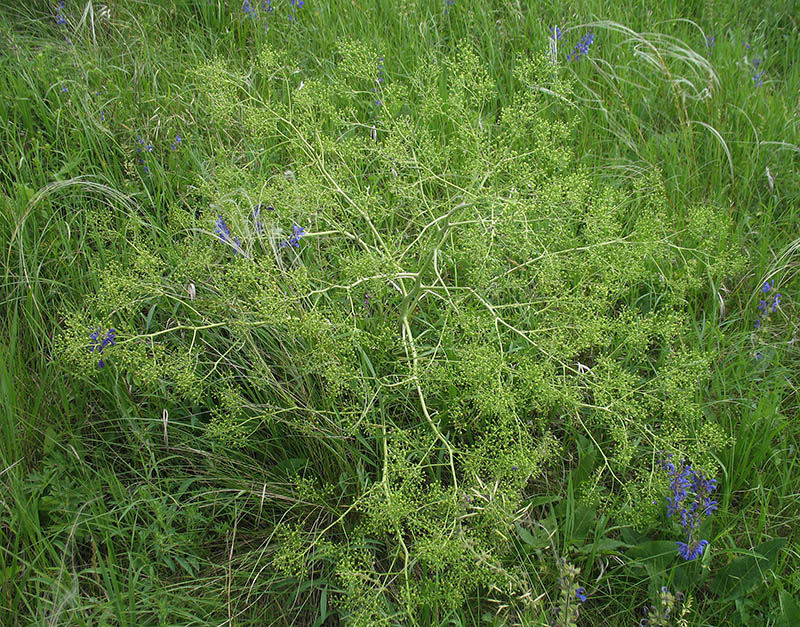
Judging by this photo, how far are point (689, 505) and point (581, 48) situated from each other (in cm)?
237

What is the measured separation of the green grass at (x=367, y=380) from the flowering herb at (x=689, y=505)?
0.04 m

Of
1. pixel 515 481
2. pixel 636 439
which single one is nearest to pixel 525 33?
pixel 636 439

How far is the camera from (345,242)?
262 centimetres

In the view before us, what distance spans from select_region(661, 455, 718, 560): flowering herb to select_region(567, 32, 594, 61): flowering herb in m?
2.23

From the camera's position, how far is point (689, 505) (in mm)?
2152

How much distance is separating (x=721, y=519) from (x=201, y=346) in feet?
5.92

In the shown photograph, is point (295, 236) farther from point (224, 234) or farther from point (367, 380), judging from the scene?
point (367, 380)

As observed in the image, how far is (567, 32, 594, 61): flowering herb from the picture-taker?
11.5 feet

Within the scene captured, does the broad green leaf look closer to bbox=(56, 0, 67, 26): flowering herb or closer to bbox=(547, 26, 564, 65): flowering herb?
bbox=(547, 26, 564, 65): flowering herb

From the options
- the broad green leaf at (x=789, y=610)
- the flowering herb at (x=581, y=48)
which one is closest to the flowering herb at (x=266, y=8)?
the flowering herb at (x=581, y=48)

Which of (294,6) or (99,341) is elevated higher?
(294,6)

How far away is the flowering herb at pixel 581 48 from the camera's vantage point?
3.51 metres

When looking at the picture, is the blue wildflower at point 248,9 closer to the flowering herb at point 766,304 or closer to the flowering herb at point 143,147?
the flowering herb at point 143,147

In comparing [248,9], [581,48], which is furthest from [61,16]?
[581,48]
